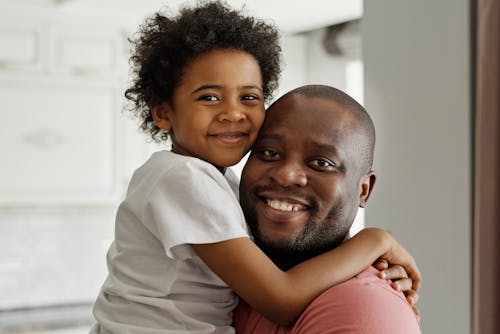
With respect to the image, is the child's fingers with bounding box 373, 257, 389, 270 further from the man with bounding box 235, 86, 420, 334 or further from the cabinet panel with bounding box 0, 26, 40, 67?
the cabinet panel with bounding box 0, 26, 40, 67

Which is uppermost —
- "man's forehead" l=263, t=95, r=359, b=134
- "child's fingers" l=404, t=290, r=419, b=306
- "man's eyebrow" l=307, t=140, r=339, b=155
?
"man's forehead" l=263, t=95, r=359, b=134

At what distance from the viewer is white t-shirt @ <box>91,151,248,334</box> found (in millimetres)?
1045

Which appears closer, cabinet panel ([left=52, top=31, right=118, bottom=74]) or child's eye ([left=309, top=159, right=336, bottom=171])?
child's eye ([left=309, top=159, right=336, bottom=171])

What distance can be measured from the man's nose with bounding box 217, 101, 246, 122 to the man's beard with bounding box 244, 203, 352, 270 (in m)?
0.16

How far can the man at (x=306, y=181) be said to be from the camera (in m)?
1.10

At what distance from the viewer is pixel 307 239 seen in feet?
3.68

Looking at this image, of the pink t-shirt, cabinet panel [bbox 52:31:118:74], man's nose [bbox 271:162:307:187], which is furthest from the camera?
cabinet panel [bbox 52:31:118:74]

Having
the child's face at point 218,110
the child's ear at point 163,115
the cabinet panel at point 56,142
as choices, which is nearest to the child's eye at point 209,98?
the child's face at point 218,110

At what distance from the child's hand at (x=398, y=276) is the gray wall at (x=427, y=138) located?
2.27ft

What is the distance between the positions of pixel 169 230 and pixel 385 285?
0.35m

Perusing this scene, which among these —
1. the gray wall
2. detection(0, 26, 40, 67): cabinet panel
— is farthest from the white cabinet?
the gray wall

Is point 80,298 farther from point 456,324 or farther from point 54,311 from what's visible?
point 456,324

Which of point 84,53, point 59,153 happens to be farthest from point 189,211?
point 84,53

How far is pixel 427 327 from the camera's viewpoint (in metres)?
1.94
